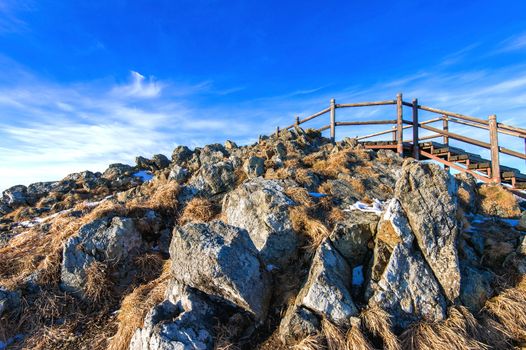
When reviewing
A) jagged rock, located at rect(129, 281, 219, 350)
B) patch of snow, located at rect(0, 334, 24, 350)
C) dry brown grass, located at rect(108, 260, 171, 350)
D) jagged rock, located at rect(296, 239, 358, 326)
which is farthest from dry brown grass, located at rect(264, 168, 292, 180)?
patch of snow, located at rect(0, 334, 24, 350)

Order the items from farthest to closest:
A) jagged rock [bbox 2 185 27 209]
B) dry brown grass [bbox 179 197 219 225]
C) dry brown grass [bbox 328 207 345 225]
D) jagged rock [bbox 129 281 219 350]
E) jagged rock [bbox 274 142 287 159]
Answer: jagged rock [bbox 2 185 27 209], jagged rock [bbox 274 142 287 159], dry brown grass [bbox 179 197 219 225], dry brown grass [bbox 328 207 345 225], jagged rock [bbox 129 281 219 350]

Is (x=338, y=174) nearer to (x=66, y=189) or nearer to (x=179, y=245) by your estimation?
(x=179, y=245)

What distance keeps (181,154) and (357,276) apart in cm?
1306

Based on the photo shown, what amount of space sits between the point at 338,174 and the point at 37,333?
907 centimetres

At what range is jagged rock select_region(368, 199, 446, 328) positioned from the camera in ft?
16.2

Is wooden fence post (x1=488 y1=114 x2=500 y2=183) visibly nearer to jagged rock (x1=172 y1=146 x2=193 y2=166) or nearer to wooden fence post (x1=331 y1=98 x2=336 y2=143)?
A: wooden fence post (x1=331 y1=98 x2=336 y2=143)

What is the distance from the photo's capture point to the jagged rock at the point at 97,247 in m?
6.73

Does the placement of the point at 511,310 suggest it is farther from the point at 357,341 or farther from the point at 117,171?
the point at 117,171

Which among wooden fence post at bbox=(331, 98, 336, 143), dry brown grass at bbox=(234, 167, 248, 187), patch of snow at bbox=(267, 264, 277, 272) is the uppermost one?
wooden fence post at bbox=(331, 98, 336, 143)

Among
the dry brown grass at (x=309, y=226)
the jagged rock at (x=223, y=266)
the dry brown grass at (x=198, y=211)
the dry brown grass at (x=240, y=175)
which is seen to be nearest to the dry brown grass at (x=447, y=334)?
the dry brown grass at (x=309, y=226)

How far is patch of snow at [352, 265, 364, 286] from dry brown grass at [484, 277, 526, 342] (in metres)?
2.28

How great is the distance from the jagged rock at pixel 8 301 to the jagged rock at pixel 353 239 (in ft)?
23.4

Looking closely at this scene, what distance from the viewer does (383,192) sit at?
905 cm

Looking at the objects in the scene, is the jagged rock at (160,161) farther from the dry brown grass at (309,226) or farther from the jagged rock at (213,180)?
the dry brown grass at (309,226)
